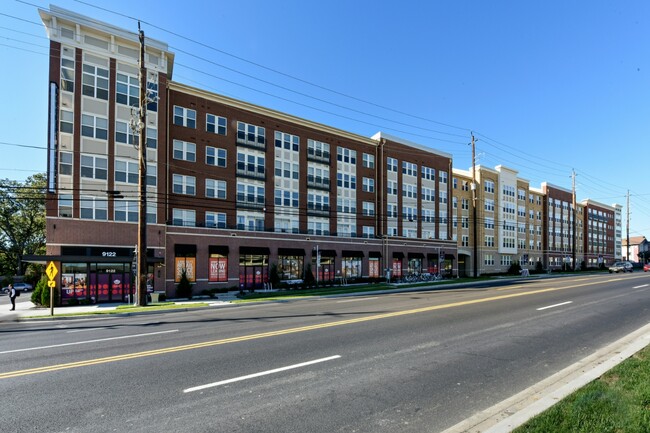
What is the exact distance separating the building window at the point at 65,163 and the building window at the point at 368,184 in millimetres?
Result: 30790

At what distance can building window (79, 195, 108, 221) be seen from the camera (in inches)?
1127

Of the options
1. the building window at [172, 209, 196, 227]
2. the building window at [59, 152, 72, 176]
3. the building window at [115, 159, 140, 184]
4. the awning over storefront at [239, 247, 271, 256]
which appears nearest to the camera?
the building window at [59, 152, 72, 176]

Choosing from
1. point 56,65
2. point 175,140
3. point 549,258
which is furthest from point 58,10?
point 549,258

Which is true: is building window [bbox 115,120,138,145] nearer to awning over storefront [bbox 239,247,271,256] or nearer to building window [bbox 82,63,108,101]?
building window [bbox 82,63,108,101]

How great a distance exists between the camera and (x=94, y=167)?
2942 centimetres

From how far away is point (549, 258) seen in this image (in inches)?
3002

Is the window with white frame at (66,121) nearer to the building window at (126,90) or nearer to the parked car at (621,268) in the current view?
the building window at (126,90)

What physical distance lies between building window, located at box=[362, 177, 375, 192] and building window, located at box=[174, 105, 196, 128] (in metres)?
21.7

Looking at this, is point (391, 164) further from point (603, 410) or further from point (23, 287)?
point (23, 287)

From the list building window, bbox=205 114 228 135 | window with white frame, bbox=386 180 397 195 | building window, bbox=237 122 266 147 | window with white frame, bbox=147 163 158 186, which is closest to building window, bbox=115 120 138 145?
window with white frame, bbox=147 163 158 186

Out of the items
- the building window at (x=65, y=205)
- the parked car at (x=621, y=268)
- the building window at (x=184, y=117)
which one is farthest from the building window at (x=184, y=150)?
the parked car at (x=621, y=268)

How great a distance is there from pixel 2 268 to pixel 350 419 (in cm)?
8267

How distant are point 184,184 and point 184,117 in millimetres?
6248

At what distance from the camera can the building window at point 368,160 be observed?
48250mm
